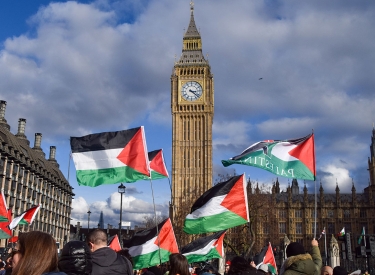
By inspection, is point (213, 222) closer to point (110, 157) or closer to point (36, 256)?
point (110, 157)

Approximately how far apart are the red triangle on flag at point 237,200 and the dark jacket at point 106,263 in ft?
22.1

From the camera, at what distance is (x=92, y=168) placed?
11.0 m

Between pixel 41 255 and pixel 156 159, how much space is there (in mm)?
10594

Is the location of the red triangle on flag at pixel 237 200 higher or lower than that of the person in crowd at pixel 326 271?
higher

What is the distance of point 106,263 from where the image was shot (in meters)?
4.85

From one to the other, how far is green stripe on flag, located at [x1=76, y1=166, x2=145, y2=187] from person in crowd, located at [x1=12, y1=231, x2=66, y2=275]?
797 centimetres

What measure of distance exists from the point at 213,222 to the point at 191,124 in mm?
66582

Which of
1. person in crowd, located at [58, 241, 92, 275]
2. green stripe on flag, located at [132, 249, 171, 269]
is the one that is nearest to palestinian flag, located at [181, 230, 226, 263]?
green stripe on flag, located at [132, 249, 171, 269]

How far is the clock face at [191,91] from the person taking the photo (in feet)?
256

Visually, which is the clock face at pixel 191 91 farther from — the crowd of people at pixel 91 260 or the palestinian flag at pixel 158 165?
the crowd of people at pixel 91 260

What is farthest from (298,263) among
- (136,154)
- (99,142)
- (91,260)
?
(99,142)

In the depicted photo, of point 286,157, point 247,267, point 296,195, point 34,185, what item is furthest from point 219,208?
point 296,195

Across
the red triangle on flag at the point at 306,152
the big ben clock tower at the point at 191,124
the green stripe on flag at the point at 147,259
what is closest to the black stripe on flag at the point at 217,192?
the green stripe on flag at the point at 147,259

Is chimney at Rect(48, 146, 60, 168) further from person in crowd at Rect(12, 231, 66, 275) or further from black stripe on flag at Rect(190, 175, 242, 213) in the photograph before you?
person in crowd at Rect(12, 231, 66, 275)
